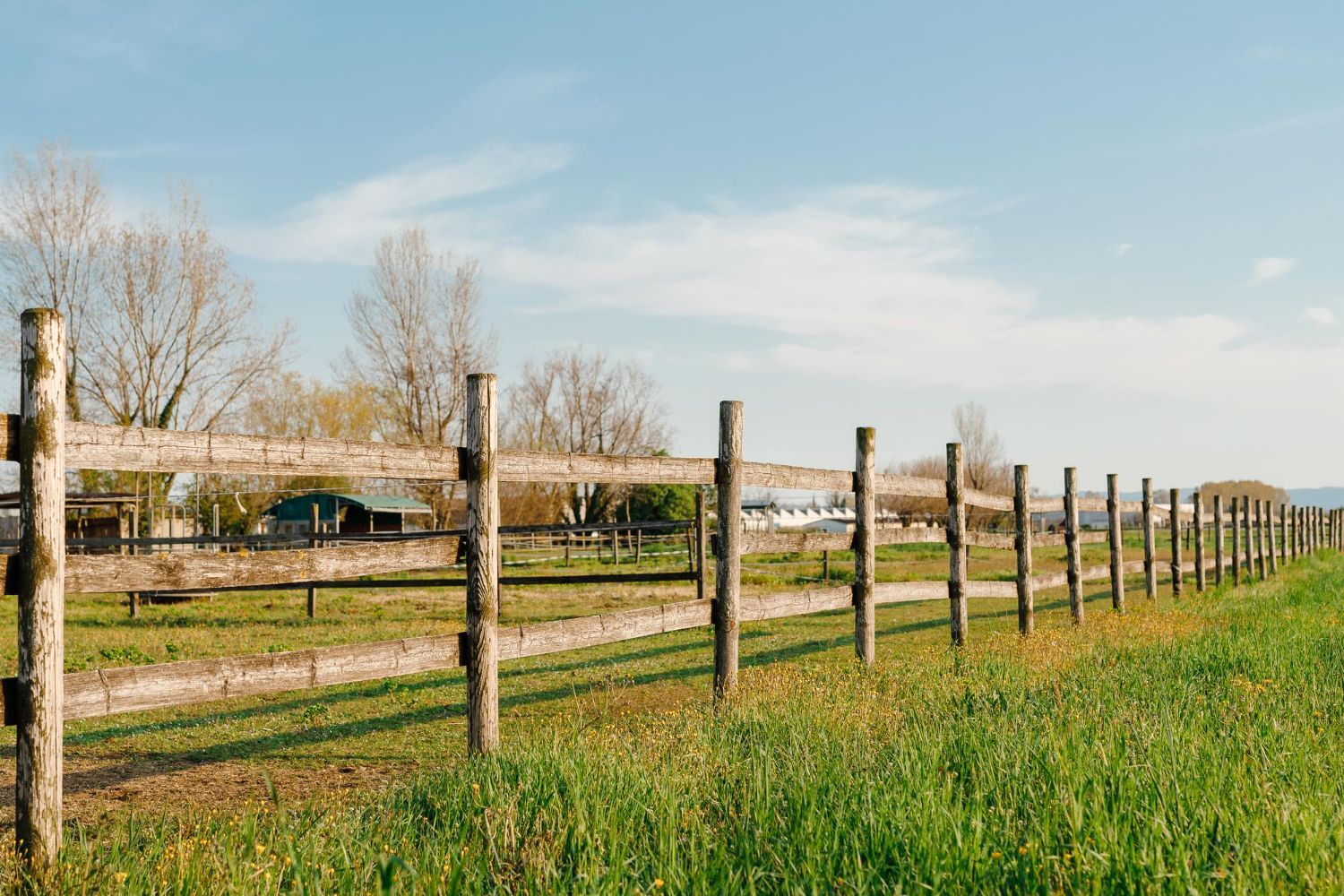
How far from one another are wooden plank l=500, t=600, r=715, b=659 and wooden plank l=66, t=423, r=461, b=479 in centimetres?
113

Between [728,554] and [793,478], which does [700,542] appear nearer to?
[793,478]

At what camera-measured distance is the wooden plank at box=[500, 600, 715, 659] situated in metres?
6.70

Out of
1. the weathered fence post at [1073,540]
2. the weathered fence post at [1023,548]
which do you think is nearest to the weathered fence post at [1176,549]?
the weathered fence post at [1073,540]

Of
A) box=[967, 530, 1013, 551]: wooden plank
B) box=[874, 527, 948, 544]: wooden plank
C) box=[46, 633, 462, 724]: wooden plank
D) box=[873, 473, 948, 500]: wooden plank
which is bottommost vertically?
box=[46, 633, 462, 724]: wooden plank

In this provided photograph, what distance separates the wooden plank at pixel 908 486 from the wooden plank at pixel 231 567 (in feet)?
18.4

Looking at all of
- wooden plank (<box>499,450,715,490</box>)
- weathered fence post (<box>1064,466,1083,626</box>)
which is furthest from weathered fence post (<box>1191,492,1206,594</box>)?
wooden plank (<box>499,450,715,490</box>)

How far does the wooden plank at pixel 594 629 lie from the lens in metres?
6.70

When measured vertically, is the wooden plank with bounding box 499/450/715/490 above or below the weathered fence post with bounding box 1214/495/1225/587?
above

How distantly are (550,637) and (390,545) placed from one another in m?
1.33

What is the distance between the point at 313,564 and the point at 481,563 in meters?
1.02

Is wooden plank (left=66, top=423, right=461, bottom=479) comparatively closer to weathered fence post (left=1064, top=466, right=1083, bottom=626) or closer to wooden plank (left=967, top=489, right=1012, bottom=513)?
wooden plank (left=967, top=489, right=1012, bottom=513)

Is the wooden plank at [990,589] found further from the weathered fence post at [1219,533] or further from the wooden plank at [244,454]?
the weathered fence post at [1219,533]

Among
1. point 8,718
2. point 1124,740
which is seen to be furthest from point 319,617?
point 1124,740

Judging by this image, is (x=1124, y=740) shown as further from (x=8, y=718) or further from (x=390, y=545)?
(x=8, y=718)
